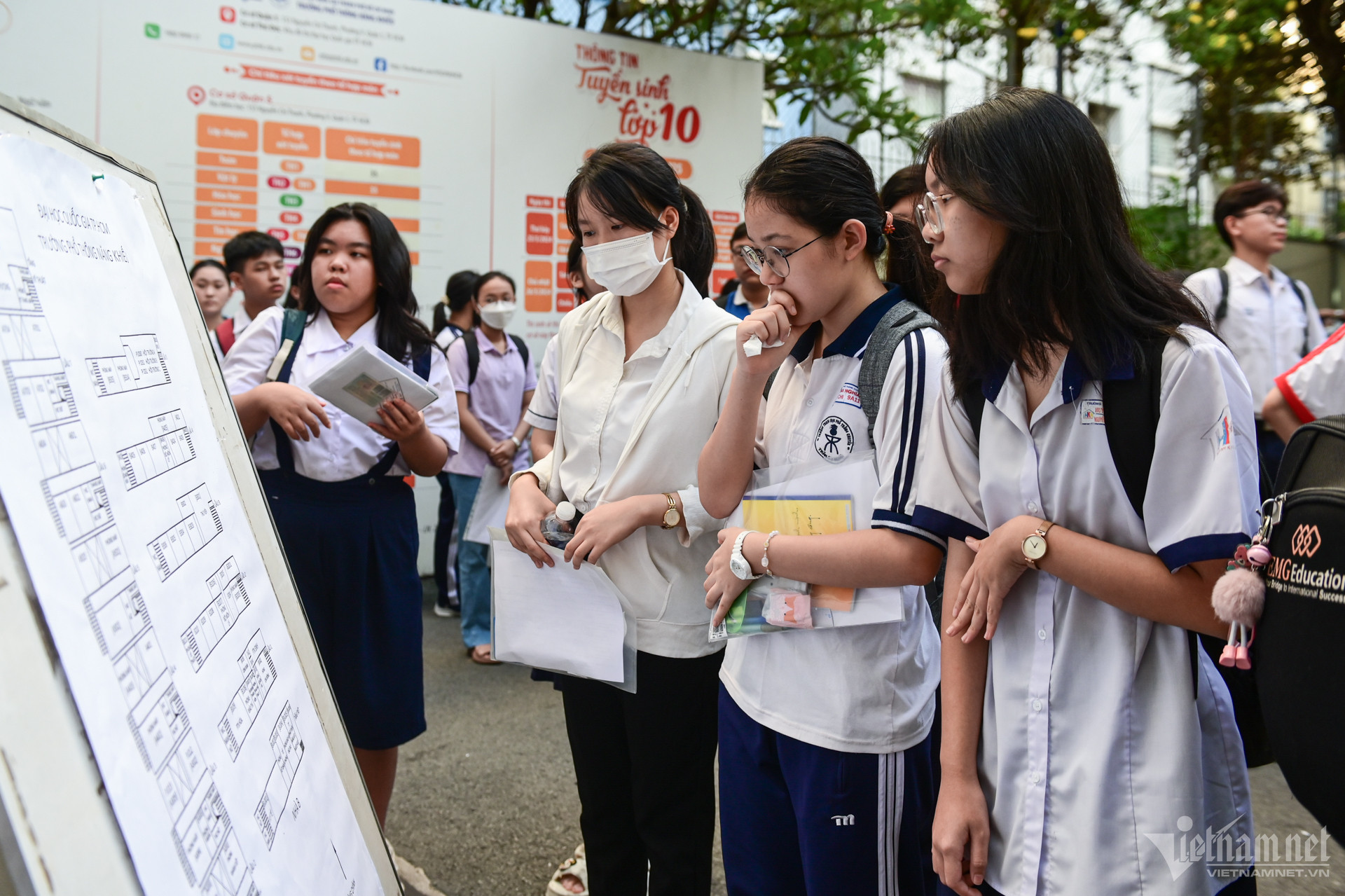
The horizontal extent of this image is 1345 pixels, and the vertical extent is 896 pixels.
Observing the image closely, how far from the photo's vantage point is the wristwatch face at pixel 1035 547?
43.4 inches

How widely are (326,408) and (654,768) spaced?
1163mm

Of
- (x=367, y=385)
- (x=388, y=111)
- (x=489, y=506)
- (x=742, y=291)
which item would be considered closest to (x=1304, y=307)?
(x=742, y=291)

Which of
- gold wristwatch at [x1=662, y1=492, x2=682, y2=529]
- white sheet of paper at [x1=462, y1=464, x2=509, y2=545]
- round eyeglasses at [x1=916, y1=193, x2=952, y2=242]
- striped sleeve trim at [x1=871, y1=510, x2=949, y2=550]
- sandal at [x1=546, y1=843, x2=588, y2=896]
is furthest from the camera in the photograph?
white sheet of paper at [x1=462, y1=464, x2=509, y2=545]

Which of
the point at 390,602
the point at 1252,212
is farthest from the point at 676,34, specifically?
the point at 390,602

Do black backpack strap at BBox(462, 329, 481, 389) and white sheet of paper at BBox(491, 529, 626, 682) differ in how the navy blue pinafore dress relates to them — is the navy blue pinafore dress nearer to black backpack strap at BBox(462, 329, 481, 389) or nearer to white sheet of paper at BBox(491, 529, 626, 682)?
white sheet of paper at BBox(491, 529, 626, 682)

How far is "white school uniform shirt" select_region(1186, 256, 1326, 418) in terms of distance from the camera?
4211 mm

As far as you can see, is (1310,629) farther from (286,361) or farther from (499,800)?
(499,800)

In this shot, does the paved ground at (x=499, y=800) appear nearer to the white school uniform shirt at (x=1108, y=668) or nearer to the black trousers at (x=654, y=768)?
the black trousers at (x=654, y=768)

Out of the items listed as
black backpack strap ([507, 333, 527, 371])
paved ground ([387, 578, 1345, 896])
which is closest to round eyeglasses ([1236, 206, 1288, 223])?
paved ground ([387, 578, 1345, 896])

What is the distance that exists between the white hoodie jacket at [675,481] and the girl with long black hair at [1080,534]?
2.04 ft

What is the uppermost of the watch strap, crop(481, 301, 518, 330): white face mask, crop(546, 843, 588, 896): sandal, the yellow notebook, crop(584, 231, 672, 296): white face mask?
crop(584, 231, 672, 296): white face mask

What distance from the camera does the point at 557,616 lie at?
1.85 meters

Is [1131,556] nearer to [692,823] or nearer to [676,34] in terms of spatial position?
[692,823]

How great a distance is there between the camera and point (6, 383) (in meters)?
0.65
